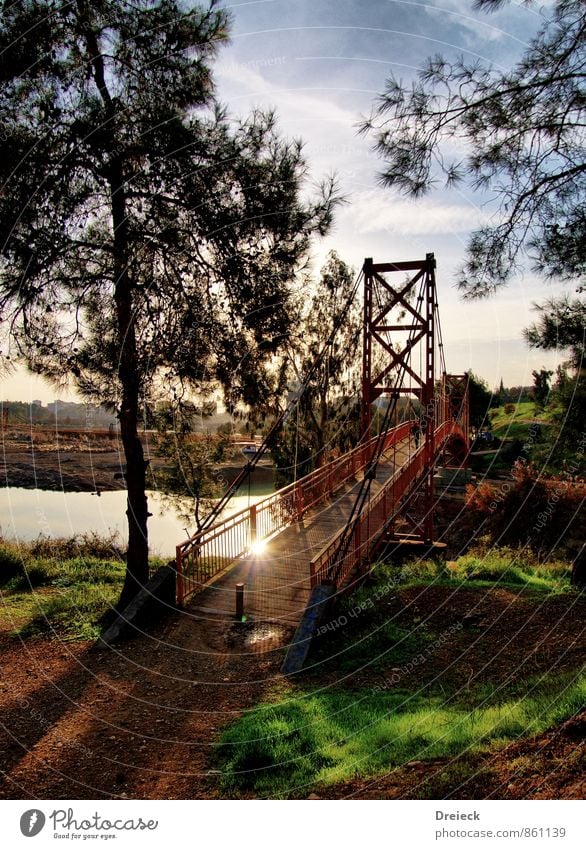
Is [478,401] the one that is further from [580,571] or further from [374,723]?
[374,723]

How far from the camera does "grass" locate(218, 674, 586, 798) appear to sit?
387 centimetres

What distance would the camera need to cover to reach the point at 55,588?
10242 millimetres

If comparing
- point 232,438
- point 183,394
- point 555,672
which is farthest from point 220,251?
point 232,438

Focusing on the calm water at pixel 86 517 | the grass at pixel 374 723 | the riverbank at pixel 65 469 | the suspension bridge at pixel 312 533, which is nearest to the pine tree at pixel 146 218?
the suspension bridge at pixel 312 533

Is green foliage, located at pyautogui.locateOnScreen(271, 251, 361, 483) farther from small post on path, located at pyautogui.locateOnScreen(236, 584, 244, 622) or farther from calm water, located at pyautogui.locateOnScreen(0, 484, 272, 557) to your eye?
small post on path, located at pyautogui.locateOnScreen(236, 584, 244, 622)

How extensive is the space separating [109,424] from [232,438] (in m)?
9.80

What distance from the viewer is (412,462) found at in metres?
11.6

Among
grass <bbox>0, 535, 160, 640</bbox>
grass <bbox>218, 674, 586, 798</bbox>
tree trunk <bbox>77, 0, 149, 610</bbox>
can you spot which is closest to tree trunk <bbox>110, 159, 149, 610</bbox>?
tree trunk <bbox>77, 0, 149, 610</bbox>

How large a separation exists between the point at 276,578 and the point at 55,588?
466 centimetres

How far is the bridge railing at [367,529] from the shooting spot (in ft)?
24.7

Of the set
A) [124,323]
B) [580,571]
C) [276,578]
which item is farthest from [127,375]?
[580,571]

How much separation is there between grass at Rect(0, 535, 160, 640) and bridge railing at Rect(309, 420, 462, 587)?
3508mm
